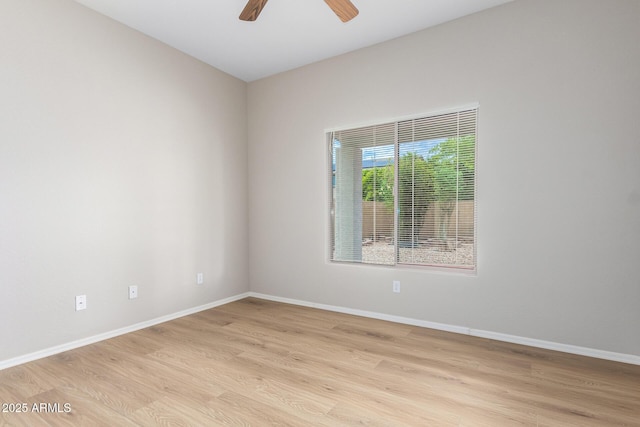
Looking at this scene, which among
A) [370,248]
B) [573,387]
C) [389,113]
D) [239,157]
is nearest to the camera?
[573,387]

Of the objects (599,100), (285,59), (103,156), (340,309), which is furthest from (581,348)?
(103,156)

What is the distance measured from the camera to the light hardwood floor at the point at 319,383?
1.79 meters

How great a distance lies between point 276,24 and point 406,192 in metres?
1.99

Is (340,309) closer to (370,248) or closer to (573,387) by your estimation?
(370,248)

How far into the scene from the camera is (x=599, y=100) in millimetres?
2459

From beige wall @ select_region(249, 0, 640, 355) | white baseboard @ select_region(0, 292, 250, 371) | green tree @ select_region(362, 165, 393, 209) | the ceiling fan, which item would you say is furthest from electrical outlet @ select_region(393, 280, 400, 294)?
the ceiling fan

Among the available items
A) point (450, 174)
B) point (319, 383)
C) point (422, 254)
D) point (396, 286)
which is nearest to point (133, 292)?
point (319, 383)

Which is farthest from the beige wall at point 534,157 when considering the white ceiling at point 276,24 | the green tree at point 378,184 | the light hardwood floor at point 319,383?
the green tree at point 378,184

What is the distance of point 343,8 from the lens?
237cm

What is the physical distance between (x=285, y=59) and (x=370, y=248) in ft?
7.56

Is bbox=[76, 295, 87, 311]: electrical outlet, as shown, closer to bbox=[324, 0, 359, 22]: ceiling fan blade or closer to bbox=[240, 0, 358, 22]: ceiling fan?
bbox=[240, 0, 358, 22]: ceiling fan

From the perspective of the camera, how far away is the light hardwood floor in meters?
1.79

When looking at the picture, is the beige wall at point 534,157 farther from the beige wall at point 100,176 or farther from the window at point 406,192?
the beige wall at point 100,176

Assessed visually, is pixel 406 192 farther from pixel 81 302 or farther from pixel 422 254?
pixel 81 302
